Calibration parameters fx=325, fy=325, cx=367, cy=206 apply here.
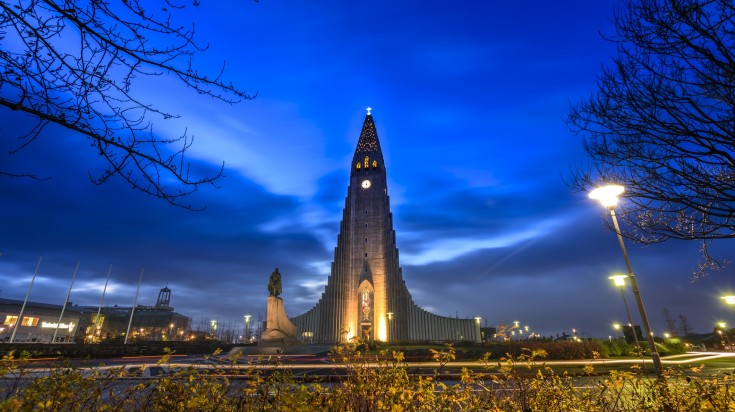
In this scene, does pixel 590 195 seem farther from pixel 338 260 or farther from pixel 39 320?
pixel 39 320

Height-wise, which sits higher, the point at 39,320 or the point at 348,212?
the point at 348,212

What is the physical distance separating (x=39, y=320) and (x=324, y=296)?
53.2 metres

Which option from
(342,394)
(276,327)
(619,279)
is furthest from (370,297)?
(342,394)

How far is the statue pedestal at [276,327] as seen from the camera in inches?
1309

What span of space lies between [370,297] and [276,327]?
16687 mm

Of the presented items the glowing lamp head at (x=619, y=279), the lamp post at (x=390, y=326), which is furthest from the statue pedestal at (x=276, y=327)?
the glowing lamp head at (x=619, y=279)

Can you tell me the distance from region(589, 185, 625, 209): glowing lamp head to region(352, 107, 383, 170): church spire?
154ft

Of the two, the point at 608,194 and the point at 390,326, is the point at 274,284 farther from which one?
the point at 608,194

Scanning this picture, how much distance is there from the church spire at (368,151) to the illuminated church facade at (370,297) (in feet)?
20.2

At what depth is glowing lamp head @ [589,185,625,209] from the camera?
7.85m

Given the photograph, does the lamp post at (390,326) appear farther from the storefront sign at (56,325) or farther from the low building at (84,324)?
the storefront sign at (56,325)

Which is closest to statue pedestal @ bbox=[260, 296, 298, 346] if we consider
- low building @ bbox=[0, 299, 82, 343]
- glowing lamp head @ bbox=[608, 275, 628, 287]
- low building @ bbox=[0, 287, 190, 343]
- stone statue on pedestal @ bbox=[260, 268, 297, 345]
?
stone statue on pedestal @ bbox=[260, 268, 297, 345]

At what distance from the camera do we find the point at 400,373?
4.45 metres

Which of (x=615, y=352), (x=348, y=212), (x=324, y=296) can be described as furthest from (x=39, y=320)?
(x=615, y=352)
